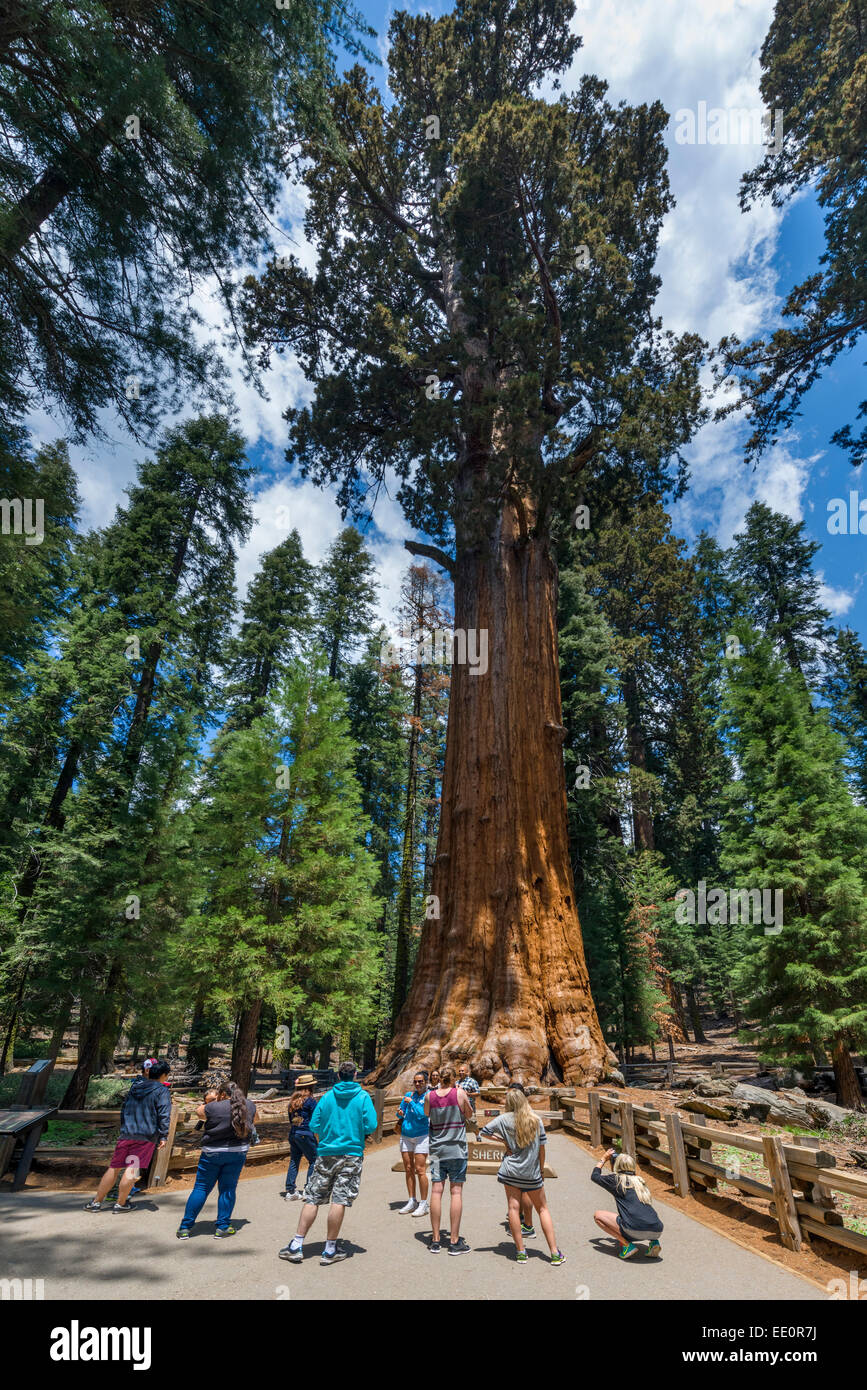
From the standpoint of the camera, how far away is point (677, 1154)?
6945 mm

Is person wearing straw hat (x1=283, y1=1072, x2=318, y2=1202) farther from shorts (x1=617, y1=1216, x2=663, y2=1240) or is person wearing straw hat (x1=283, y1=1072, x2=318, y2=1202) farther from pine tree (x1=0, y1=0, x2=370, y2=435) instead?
pine tree (x1=0, y1=0, x2=370, y2=435)

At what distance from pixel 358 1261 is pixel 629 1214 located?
210cm

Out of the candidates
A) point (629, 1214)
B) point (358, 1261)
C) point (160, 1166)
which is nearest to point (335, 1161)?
point (358, 1261)

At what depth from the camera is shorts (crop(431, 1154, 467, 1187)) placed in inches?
209

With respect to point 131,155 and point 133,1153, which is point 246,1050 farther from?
point 131,155

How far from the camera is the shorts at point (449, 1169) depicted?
5.32 meters

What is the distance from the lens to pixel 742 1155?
352 inches

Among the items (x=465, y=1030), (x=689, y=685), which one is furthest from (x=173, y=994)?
(x=689, y=685)

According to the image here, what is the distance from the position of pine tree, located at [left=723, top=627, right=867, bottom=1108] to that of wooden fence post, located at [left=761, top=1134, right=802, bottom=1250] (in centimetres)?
823

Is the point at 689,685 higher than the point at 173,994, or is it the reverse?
the point at 689,685

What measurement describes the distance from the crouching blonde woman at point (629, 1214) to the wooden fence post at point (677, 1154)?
2053mm
